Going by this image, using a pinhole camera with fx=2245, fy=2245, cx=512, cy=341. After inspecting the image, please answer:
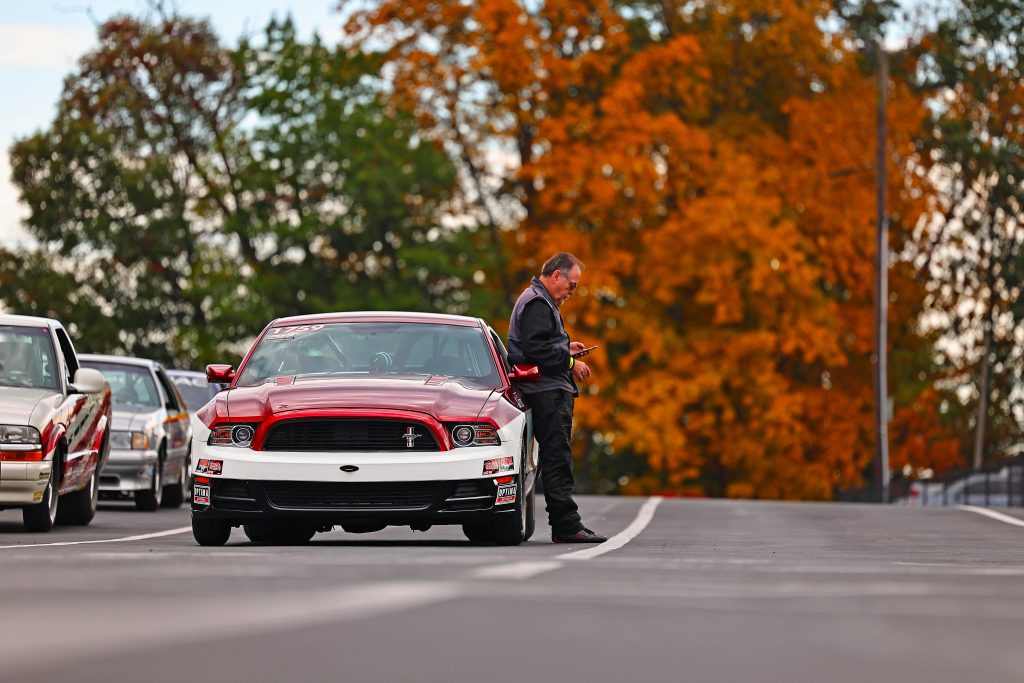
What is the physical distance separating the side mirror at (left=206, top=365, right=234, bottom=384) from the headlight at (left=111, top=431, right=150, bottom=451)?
326 inches

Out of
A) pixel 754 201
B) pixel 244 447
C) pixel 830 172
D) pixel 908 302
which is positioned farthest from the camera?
pixel 908 302

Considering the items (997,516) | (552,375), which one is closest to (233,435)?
(552,375)

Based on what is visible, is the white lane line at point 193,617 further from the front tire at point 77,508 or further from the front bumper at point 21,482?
the front tire at point 77,508

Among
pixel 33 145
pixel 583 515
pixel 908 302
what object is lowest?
pixel 583 515

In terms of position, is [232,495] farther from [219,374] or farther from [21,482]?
[21,482]

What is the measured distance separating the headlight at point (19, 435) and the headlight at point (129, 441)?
6690 millimetres

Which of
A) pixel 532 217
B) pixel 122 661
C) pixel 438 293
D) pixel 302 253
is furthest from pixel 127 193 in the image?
pixel 122 661

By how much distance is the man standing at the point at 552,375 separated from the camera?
14656 millimetres

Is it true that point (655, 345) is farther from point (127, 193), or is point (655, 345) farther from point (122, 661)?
point (122, 661)

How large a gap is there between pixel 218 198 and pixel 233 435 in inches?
1647

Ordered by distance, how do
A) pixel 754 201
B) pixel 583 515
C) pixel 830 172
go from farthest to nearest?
pixel 830 172 < pixel 754 201 < pixel 583 515

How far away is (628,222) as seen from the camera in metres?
44.2

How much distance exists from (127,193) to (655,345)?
20.5m

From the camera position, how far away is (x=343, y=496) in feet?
43.5
